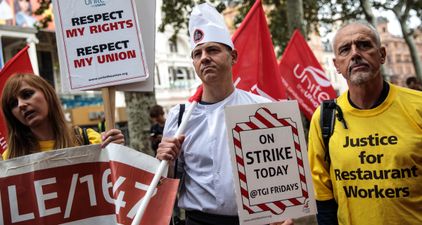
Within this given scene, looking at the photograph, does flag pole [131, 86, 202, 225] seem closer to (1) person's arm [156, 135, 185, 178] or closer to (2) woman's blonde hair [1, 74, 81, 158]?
(1) person's arm [156, 135, 185, 178]

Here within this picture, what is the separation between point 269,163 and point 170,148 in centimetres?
54

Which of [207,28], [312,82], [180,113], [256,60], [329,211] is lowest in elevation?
[329,211]

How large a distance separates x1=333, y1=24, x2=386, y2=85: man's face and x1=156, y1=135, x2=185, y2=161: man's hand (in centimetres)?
96

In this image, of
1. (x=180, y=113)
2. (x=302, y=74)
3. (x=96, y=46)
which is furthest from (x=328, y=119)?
(x=302, y=74)

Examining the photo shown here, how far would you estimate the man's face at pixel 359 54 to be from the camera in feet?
8.29

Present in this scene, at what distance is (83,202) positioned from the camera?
2.63 metres

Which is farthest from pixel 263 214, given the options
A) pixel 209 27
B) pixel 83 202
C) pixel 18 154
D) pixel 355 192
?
pixel 18 154

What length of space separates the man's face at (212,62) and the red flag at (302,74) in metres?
3.97

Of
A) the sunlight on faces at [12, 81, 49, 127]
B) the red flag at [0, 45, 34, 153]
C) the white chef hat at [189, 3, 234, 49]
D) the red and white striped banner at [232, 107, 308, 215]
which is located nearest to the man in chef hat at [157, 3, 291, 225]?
the white chef hat at [189, 3, 234, 49]

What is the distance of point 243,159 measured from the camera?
2.38 metres

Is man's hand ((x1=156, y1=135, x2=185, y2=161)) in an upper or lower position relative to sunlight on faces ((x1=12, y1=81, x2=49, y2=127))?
lower

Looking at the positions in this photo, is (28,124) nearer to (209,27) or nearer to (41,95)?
(41,95)

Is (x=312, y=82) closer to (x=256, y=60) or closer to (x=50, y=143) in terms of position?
(x=256, y=60)

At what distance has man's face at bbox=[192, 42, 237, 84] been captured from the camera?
9.18 feet
